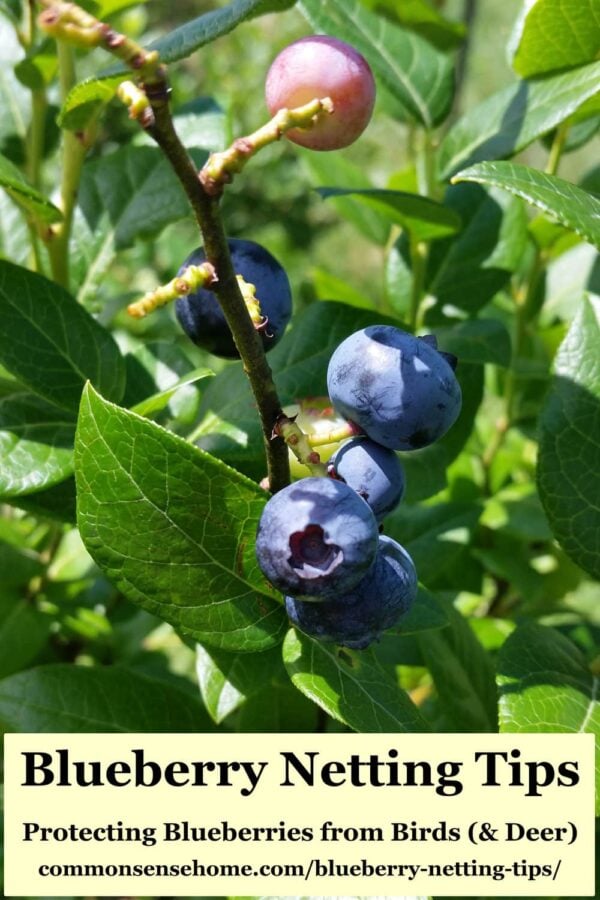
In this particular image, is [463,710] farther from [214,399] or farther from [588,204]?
[588,204]

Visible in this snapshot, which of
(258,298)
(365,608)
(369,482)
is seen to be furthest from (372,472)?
(258,298)

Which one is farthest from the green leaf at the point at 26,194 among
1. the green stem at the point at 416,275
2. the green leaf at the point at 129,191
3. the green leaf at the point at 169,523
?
the green stem at the point at 416,275

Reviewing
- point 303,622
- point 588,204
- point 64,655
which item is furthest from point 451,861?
point 64,655

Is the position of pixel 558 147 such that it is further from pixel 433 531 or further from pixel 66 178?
pixel 66 178

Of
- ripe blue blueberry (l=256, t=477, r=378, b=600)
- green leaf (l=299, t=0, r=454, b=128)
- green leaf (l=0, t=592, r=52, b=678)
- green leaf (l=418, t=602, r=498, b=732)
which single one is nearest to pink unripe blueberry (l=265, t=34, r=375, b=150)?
ripe blue blueberry (l=256, t=477, r=378, b=600)

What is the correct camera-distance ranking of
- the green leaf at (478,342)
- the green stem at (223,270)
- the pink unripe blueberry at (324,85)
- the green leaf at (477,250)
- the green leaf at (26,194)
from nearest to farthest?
the green stem at (223,270) < the pink unripe blueberry at (324,85) < the green leaf at (26,194) < the green leaf at (478,342) < the green leaf at (477,250)

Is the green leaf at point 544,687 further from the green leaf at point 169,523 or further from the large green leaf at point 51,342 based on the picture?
the large green leaf at point 51,342
